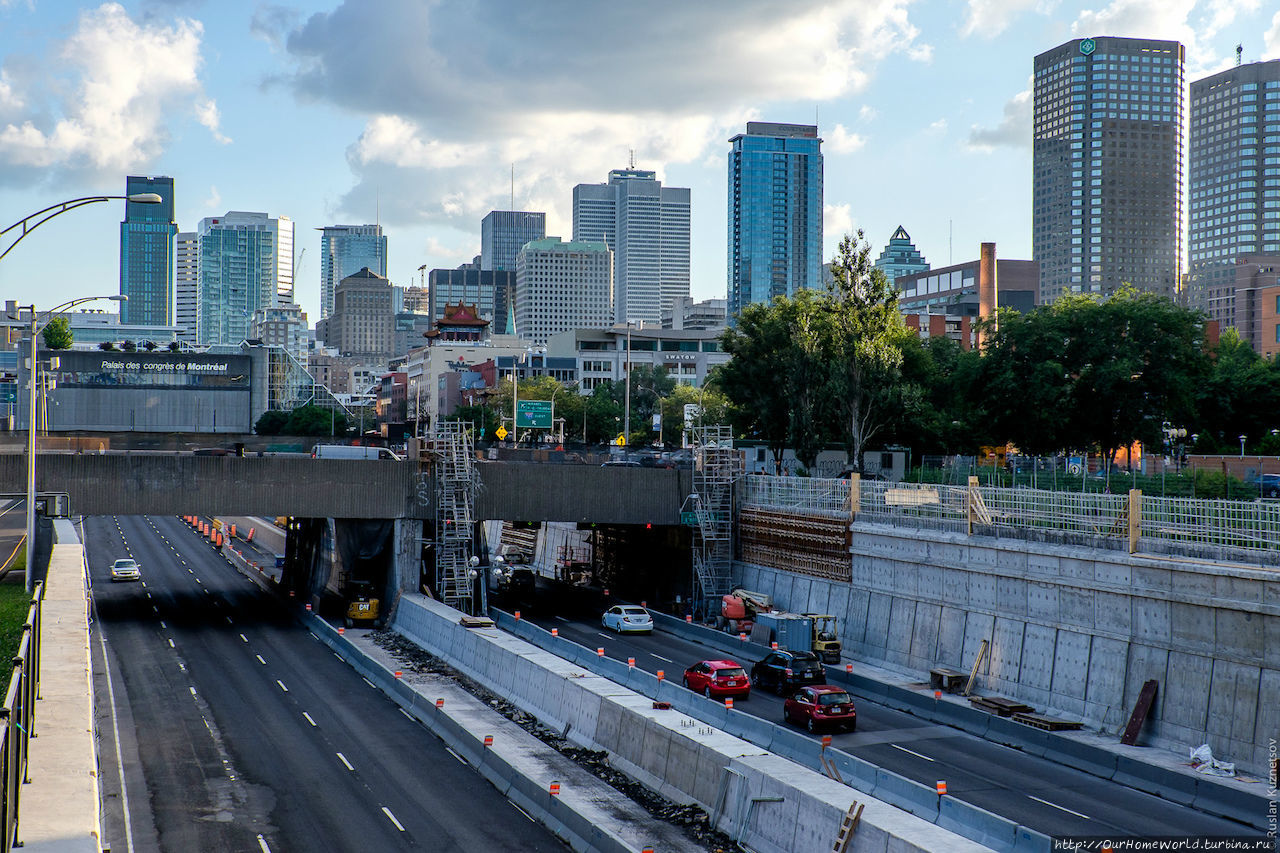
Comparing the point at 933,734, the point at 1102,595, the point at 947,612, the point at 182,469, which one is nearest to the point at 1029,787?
the point at 933,734

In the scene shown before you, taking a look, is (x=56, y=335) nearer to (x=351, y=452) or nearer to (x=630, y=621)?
(x=351, y=452)

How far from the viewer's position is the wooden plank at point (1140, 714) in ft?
108

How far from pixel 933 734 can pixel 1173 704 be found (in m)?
6.84

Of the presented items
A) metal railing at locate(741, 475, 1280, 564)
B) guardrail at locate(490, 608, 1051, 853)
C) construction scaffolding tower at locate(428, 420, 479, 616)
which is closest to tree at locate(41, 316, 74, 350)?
construction scaffolding tower at locate(428, 420, 479, 616)

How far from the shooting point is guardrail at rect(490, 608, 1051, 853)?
71.1 feet

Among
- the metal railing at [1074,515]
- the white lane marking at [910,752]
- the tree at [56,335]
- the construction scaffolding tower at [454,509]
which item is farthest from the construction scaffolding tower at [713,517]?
the tree at [56,335]

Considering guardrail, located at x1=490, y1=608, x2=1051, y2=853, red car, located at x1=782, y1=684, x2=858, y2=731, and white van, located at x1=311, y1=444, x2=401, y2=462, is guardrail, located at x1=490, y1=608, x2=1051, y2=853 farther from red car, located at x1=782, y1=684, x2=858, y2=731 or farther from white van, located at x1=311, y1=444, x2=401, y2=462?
white van, located at x1=311, y1=444, x2=401, y2=462

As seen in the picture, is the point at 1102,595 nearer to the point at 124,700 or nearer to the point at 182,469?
the point at 124,700

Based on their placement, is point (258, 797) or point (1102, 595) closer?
point (258, 797)

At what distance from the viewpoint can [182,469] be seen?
55.9 meters

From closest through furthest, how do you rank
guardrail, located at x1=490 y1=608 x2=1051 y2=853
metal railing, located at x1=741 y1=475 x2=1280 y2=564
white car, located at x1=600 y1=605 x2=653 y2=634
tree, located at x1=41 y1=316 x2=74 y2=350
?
1. guardrail, located at x1=490 y1=608 x2=1051 y2=853
2. metal railing, located at x1=741 y1=475 x2=1280 y2=564
3. white car, located at x1=600 y1=605 x2=653 y2=634
4. tree, located at x1=41 y1=316 x2=74 y2=350

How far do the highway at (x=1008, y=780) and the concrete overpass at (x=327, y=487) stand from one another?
20619mm

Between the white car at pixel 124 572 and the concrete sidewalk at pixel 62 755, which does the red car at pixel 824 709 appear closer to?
the concrete sidewalk at pixel 62 755

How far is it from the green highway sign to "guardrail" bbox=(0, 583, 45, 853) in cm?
7492
